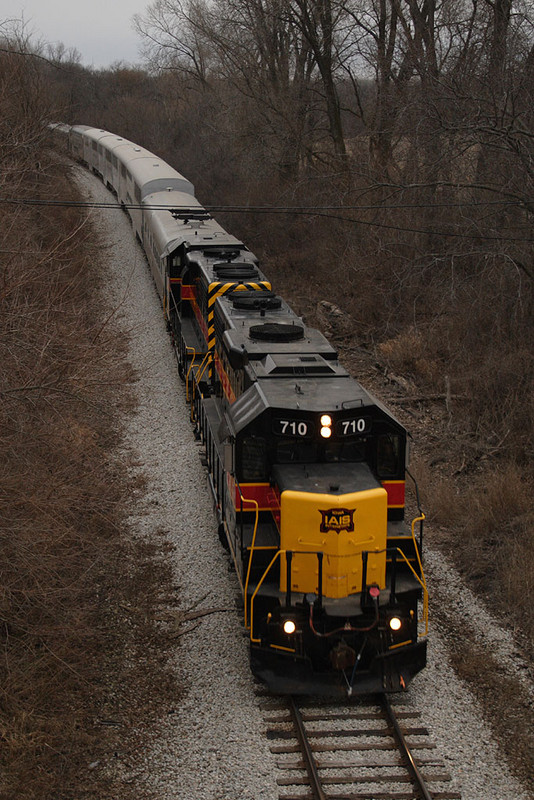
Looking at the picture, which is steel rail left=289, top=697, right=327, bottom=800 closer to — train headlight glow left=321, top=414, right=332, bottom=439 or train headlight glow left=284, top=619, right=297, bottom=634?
train headlight glow left=284, top=619, right=297, bottom=634

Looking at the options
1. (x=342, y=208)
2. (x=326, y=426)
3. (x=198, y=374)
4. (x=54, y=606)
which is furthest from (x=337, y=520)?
(x=342, y=208)

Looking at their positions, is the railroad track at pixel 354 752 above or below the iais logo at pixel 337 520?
below

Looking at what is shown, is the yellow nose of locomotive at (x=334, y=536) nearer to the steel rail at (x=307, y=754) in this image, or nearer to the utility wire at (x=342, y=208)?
the steel rail at (x=307, y=754)

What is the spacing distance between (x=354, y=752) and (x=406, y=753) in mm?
485

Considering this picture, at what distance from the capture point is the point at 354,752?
293 inches

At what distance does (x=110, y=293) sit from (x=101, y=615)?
15577mm

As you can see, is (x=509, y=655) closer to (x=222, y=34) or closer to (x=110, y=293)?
(x=110, y=293)

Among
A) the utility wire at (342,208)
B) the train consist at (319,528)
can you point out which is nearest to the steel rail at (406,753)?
the train consist at (319,528)

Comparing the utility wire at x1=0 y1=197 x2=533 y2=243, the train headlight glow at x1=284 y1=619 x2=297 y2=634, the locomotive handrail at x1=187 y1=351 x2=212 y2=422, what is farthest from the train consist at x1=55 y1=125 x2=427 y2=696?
the utility wire at x1=0 y1=197 x2=533 y2=243

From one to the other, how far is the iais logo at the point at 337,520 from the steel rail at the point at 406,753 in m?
1.89

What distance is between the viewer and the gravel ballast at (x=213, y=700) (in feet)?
23.3

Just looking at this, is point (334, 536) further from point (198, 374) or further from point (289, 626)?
point (198, 374)

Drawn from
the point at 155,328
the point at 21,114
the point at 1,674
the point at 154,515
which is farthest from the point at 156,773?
the point at 21,114

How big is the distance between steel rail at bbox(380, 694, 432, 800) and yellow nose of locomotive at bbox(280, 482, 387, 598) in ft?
4.04
